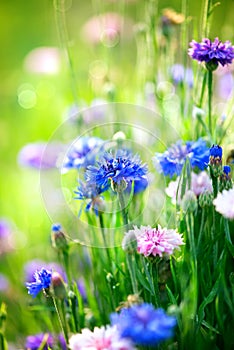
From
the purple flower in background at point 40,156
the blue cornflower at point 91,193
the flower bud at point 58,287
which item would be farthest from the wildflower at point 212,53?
the purple flower in background at point 40,156

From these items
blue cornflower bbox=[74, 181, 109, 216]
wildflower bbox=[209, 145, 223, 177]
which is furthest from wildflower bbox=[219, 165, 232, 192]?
blue cornflower bbox=[74, 181, 109, 216]

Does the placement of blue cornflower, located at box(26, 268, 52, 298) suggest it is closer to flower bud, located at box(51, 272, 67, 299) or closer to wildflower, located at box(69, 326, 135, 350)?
flower bud, located at box(51, 272, 67, 299)

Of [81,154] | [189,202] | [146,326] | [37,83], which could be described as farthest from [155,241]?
[37,83]

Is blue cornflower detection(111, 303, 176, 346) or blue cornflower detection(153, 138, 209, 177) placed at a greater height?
blue cornflower detection(153, 138, 209, 177)

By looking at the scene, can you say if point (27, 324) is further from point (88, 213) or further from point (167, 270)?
point (167, 270)

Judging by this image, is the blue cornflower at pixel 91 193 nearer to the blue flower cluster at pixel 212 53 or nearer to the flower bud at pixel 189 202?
the flower bud at pixel 189 202

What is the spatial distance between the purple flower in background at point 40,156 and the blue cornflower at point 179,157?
547mm

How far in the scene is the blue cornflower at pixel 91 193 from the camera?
0.80 meters

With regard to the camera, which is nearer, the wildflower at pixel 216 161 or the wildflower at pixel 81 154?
the wildflower at pixel 216 161

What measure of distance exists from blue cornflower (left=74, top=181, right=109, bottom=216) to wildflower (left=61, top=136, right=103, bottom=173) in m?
0.10

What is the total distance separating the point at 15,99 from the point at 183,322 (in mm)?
1750

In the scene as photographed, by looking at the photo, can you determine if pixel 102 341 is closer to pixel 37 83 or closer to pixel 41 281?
pixel 41 281

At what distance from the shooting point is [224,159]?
97cm

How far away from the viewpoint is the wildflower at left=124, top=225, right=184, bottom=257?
683 mm
